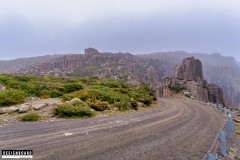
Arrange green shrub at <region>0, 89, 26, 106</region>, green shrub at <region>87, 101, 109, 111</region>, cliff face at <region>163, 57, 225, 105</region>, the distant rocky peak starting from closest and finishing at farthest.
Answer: green shrub at <region>0, 89, 26, 106</region> < green shrub at <region>87, 101, 109, 111</region> < cliff face at <region>163, 57, 225, 105</region> < the distant rocky peak

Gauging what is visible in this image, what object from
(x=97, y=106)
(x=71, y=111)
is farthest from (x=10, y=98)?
(x=97, y=106)

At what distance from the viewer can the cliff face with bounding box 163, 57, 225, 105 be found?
122312mm

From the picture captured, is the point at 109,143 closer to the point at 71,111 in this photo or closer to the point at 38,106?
the point at 71,111

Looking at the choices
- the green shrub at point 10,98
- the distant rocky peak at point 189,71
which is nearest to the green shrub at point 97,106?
the green shrub at point 10,98

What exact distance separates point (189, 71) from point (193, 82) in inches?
874

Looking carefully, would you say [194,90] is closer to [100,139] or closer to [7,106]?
[7,106]

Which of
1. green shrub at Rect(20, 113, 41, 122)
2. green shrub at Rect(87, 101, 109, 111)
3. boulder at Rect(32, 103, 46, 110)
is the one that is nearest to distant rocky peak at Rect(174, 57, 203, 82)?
green shrub at Rect(87, 101, 109, 111)

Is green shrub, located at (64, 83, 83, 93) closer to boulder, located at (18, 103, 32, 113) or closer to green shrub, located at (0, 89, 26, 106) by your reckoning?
green shrub, located at (0, 89, 26, 106)

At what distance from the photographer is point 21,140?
39.0 feet

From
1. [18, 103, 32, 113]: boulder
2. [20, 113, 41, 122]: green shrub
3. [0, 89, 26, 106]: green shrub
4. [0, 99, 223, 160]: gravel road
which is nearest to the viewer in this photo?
[0, 99, 223, 160]: gravel road

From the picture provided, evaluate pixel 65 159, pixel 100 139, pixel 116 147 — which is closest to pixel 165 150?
pixel 116 147

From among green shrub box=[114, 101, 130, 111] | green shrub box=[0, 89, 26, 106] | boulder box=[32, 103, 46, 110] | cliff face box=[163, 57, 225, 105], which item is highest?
green shrub box=[0, 89, 26, 106]

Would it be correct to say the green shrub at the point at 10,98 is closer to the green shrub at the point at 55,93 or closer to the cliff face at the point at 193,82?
the green shrub at the point at 55,93

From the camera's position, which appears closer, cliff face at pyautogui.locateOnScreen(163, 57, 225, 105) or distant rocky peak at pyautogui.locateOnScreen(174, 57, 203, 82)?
cliff face at pyautogui.locateOnScreen(163, 57, 225, 105)
